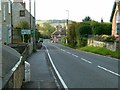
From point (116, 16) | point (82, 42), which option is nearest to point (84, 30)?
point (82, 42)

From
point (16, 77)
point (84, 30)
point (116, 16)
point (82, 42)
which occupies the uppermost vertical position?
point (116, 16)

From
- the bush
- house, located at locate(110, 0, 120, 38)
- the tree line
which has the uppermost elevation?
house, located at locate(110, 0, 120, 38)

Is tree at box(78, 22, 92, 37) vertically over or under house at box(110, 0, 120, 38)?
under

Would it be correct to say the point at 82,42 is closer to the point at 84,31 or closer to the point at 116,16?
the point at 84,31

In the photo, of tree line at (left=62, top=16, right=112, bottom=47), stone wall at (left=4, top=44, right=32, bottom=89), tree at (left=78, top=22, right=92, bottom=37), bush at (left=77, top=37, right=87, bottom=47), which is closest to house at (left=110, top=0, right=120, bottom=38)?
tree line at (left=62, top=16, right=112, bottom=47)

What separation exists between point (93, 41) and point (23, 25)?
12674 mm

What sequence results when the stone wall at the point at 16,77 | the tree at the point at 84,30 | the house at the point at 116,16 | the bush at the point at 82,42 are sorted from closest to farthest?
the stone wall at the point at 16,77, the house at the point at 116,16, the bush at the point at 82,42, the tree at the point at 84,30

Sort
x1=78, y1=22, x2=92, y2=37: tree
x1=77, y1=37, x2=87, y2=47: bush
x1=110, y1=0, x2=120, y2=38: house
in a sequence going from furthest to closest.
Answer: x1=78, y1=22, x2=92, y2=37: tree
x1=77, y1=37, x2=87, y2=47: bush
x1=110, y1=0, x2=120, y2=38: house

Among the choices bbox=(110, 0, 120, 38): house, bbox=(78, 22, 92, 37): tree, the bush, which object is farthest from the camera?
bbox=(78, 22, 92, 37): tree

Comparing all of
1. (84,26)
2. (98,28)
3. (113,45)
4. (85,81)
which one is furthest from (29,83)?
(84,26)

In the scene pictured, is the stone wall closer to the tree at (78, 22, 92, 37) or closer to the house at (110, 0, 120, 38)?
the house at (110, 0, 120, 38)

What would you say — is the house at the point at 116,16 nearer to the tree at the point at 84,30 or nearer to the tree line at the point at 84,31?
the tree line at the point at 84,31

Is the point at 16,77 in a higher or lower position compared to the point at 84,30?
lower

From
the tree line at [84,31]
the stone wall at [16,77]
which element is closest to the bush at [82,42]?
the tree line at [84,31]
